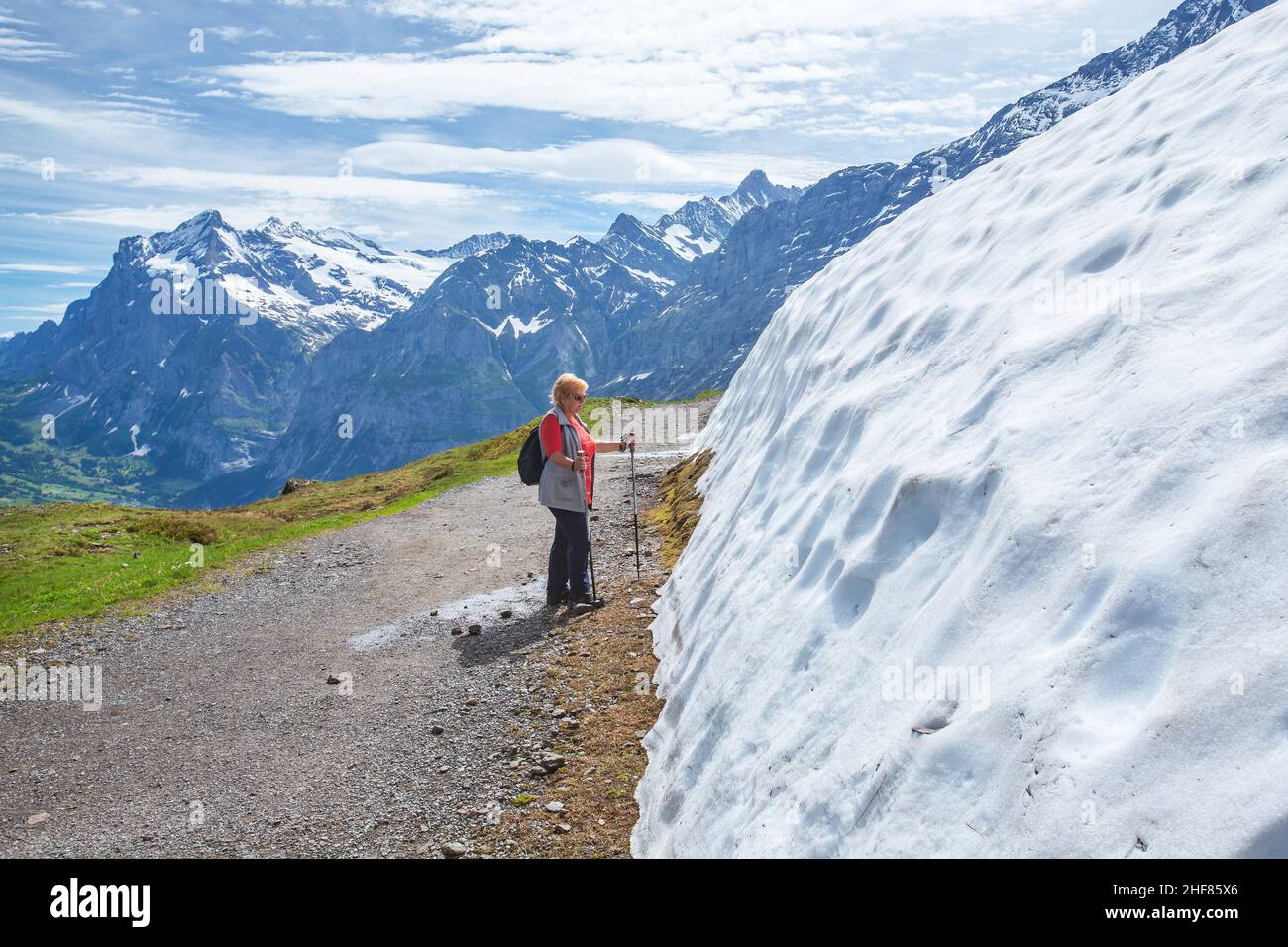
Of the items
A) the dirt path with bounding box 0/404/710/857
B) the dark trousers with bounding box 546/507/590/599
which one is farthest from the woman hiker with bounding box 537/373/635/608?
the dirt path with bounding box 0/404/710/857

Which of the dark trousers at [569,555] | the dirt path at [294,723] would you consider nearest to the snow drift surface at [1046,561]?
the dirt path at [294,723]

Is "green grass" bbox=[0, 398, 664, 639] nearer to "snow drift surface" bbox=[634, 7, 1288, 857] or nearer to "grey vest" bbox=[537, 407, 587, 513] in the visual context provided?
"grey vest" bbox=[537, 407, 587, 513]

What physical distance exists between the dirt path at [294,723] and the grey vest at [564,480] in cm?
214

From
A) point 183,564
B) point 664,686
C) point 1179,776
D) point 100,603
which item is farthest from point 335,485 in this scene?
point 1179,776

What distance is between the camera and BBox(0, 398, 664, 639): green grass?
15.8m

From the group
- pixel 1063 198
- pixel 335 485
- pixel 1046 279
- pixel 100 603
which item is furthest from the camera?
pixel 335 485

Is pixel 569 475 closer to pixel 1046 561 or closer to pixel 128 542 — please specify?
pixel 1046 561

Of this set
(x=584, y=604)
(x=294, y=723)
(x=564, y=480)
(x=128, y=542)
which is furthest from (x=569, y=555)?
(x=128, y=542)

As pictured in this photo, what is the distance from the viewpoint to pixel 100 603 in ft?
50.5

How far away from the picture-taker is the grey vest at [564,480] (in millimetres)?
12641

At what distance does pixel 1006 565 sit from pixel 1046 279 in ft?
14.3

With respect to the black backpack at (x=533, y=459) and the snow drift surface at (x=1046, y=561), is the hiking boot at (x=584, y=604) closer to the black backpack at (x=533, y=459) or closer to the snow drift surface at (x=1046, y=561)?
the black backpack at (x=533, y=459)

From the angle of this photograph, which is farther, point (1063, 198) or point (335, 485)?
point (335, 485)
